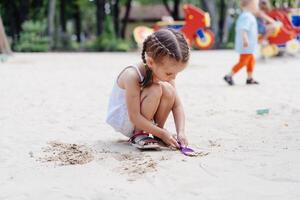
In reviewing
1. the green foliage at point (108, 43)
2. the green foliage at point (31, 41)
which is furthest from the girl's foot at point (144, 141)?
the green foliage at point (108, 43)

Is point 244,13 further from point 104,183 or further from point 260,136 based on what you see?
point 104,183

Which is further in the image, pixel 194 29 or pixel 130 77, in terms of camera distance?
pixel 194 29

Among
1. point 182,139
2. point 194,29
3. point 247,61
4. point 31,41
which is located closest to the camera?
point 182,139

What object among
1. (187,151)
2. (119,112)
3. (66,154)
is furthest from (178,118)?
(66,154)

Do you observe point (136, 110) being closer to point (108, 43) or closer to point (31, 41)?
point (31, 41)

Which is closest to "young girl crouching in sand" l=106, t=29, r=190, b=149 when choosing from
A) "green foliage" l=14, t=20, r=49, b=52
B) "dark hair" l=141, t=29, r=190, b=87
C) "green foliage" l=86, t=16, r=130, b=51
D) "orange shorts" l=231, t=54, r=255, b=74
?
"dark hair" l=141, t=29, r=190, b=87

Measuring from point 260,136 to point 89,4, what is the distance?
98.6 feet

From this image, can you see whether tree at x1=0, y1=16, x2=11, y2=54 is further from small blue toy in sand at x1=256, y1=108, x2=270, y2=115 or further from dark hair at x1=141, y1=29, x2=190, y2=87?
dark hair at x1=141, y1=29, x2=190, y2=87

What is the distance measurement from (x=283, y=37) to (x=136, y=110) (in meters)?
9.95

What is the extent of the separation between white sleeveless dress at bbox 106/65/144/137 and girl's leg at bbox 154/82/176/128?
18 cm

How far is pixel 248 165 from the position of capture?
277 centimetres

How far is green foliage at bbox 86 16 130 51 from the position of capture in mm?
19936

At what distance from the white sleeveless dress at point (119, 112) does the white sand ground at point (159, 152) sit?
0.14 metres

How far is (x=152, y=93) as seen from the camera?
9.87 ft
